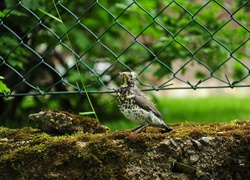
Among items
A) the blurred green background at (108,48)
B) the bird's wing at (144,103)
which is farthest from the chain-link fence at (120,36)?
the bird's wing at (144,103)

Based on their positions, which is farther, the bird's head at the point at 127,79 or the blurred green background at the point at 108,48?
the blurred green background at the point at 108,48

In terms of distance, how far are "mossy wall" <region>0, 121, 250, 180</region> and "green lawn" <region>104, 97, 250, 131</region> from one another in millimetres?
2399

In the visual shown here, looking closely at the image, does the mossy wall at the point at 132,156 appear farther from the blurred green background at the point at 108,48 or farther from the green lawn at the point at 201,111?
the green lawn at the point at 201,111

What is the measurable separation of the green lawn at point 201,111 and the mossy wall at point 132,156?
→ 2.40 metres

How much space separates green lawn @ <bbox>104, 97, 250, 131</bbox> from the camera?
240 inches

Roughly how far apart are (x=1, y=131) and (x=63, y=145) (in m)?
0.52

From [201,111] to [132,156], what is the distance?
4.09m

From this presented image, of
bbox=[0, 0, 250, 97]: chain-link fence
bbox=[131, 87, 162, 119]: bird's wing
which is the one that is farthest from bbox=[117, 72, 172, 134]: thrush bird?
bbox=[0, 0, 250, 97]: chain-link fence

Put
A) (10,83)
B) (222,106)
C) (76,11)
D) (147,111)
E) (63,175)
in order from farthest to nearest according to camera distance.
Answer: (222,106) → (76,11) → (10,83) → (147,111) → (63,175)

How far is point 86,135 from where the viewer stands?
316cm

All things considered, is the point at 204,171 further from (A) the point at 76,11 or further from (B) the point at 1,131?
(A) the point at 76,11

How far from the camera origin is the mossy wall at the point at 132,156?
3.00 metres

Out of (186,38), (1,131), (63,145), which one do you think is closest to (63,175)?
(63,145)

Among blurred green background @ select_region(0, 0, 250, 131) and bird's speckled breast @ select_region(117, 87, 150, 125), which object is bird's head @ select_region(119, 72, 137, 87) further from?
blurred green background @ select_region(0, 0, 250, 131)
